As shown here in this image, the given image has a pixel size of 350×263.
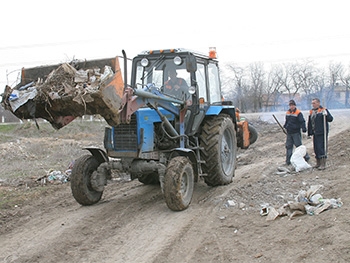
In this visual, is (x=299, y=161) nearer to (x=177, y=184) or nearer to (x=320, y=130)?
(x=320, y=130)

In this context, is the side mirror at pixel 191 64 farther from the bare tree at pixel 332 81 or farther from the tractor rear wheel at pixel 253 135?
the bare tree at pixel 332 81

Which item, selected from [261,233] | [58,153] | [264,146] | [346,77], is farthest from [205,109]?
[346,77]

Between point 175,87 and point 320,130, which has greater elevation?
point 175,87

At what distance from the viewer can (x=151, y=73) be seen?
27.1 ft

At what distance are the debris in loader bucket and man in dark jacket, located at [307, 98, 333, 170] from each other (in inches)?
202

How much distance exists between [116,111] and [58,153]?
10212 millimetres

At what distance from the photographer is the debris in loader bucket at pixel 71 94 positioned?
18.2 feet

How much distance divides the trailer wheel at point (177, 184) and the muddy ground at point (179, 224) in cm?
17

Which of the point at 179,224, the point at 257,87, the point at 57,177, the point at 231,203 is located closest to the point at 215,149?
the point at 231,203

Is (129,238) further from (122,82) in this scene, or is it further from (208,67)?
(208,67)

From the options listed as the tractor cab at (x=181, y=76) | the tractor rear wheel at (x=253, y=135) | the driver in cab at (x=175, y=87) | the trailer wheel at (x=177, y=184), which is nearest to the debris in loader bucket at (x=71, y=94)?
the trailer wheel at (x=177, y=184)

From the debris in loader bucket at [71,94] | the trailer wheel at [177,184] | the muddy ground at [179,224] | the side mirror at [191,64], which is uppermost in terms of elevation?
the side mirror at [191,64]

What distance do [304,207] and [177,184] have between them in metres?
1.97

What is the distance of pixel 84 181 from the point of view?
290 inches
